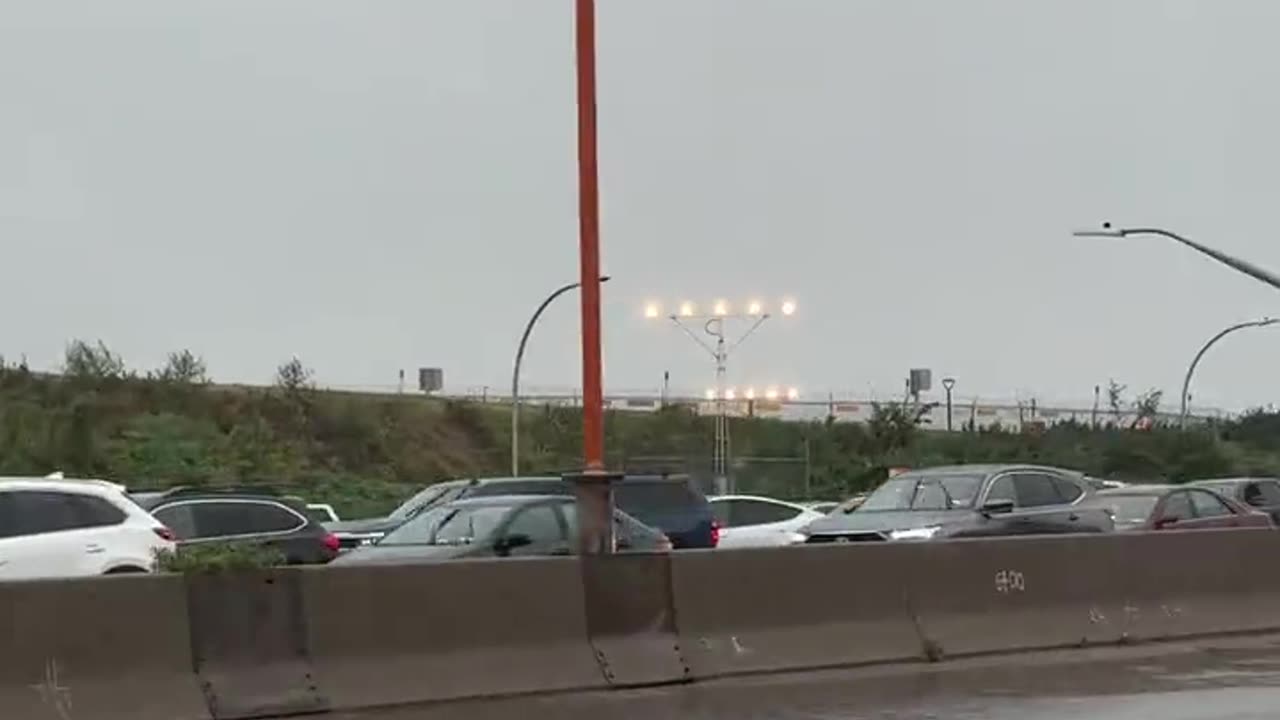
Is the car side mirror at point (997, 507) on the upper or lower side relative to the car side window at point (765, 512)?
upper

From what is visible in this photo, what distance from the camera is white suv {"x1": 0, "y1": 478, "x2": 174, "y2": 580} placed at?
58.7ft

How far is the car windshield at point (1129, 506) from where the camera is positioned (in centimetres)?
2484

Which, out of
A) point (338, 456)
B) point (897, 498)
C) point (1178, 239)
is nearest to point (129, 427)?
point (338, 456)

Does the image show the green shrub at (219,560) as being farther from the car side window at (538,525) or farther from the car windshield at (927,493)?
the car windshield at (927,493)

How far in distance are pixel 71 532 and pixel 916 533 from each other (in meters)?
9.53

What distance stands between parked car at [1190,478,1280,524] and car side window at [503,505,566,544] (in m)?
12.4

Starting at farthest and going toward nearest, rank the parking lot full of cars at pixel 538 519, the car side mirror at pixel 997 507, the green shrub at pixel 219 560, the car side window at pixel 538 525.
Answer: the car side mirror at pixel 997 507, the car side window at pixel 538 525, the parking lot full of cars at pixel 538 519, the green shrub at pixel 219 560

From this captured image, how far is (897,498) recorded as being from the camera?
23469 millimetres

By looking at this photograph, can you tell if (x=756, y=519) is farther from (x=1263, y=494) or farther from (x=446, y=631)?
(x=446, y=631)

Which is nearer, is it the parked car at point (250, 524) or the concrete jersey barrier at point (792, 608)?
the concrete jersey barrier at point (792, 608)

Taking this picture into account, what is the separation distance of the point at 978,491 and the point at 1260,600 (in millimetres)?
4318

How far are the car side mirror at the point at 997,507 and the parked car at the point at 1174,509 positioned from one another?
2.24 m

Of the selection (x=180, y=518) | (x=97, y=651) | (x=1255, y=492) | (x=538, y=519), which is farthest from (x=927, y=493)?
(x=97, y=651)

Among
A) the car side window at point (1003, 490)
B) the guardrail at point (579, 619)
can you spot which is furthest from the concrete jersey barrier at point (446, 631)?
the car side window at point (1003, 490)
